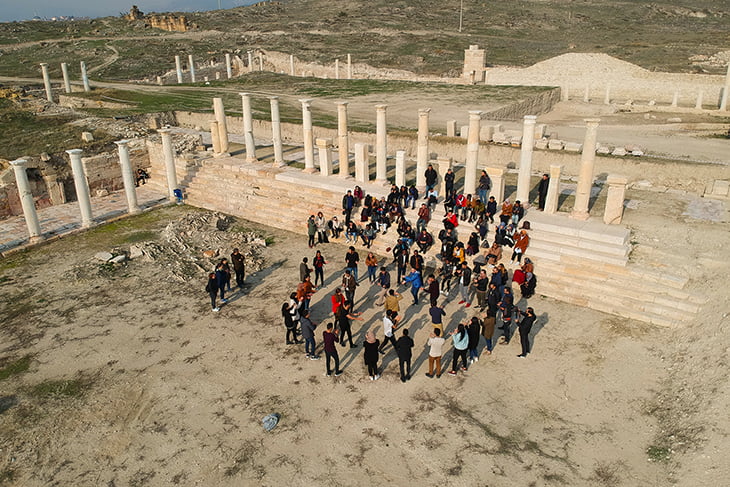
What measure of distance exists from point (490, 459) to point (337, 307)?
4.42 metres

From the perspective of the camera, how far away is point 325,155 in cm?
1994

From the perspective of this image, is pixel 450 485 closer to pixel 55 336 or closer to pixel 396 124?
pixel 55 336

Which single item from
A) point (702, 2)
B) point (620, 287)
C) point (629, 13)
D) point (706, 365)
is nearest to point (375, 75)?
point (620, 287)

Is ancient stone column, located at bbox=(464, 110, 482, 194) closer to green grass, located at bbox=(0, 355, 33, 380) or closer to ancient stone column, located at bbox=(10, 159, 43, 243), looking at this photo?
green grass, located at bbox=(0, 355, 33, 380)

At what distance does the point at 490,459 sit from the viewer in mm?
8516

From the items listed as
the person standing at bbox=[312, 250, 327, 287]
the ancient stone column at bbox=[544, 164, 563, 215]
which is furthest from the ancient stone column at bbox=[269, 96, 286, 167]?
the ancient stone column at bbox=[544, 164, 563, 215]

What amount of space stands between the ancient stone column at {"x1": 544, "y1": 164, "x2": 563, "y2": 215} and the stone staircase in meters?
0.29

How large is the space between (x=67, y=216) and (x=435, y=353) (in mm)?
16421

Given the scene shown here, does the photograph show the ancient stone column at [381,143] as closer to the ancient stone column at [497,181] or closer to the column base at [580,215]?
the ancient stone column at [497,181]

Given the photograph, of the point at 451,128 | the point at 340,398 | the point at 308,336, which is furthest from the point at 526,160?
the point at 340,398

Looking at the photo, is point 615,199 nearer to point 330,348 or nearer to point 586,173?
point 586,173

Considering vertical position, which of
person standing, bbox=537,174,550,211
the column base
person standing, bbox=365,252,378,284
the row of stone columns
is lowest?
person standing, bbox=365,252,378,284

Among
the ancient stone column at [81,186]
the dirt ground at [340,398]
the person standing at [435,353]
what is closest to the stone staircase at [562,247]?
the dirt ground at [340,398]

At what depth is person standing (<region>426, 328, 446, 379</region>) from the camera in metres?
10.1
